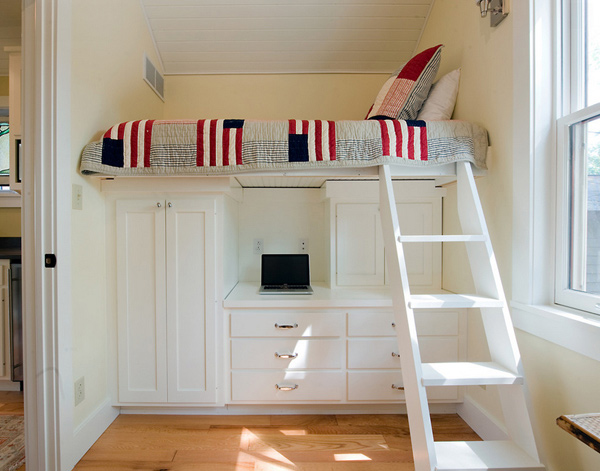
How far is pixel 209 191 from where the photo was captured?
1.87 m

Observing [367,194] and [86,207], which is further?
[367,194]

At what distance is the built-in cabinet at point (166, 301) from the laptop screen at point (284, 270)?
512mm

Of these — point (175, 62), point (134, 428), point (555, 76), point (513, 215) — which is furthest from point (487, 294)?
point (175, 62)

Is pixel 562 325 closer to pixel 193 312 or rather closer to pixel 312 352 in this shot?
pixel 312 352

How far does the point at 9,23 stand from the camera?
2.34 meters

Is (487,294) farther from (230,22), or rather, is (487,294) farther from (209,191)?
(230,22)

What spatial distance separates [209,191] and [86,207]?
584 millimetres

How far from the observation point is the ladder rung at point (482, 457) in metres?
1.13

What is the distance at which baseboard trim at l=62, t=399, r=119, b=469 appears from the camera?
1.57 m

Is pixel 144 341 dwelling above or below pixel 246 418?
above

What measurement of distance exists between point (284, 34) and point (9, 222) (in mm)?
2434

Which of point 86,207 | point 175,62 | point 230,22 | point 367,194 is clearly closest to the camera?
point 86,207

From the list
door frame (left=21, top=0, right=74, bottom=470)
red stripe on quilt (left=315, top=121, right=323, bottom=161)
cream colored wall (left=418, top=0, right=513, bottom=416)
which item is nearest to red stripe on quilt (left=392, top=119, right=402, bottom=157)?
red stripe on quilt (left=315, top=121, right=323, bottom=161)

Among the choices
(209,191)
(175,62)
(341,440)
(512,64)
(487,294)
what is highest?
(175,62)
